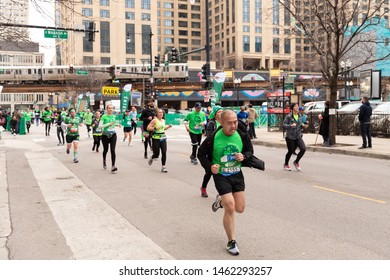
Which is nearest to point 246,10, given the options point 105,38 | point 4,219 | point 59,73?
point 105,38

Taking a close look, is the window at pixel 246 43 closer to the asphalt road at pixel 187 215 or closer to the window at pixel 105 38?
the window at pixel 105 38

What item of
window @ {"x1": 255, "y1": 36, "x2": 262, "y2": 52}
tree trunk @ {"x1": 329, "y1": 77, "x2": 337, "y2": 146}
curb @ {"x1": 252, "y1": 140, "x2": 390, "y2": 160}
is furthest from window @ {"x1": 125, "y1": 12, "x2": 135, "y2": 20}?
tree trunk @ {"x1": 329, "y1": 77, "x2": 337, "y2": 146}

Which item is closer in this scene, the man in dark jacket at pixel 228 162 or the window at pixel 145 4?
the man in dark jacket at pixel 228 162

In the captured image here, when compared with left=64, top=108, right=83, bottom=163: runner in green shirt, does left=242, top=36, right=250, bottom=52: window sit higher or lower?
higher

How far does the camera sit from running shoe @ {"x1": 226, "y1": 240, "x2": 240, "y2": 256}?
15.2ft

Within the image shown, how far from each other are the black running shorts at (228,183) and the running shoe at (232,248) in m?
0.56

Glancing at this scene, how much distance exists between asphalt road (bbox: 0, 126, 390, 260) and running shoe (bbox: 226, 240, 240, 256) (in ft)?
0.22

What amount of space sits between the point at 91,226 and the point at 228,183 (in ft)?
7.67

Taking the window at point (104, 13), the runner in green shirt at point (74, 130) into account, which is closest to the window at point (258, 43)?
the window at point (104, 13)

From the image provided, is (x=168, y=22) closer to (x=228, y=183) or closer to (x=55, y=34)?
(x=55, y=34)

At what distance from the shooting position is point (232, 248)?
466 cm

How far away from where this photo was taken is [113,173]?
1105 cm

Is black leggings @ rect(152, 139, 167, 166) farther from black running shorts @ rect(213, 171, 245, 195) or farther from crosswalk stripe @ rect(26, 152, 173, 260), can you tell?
black running shorts @ rect(213, 171, 245, 195)

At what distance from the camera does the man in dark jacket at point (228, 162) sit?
4.67m
